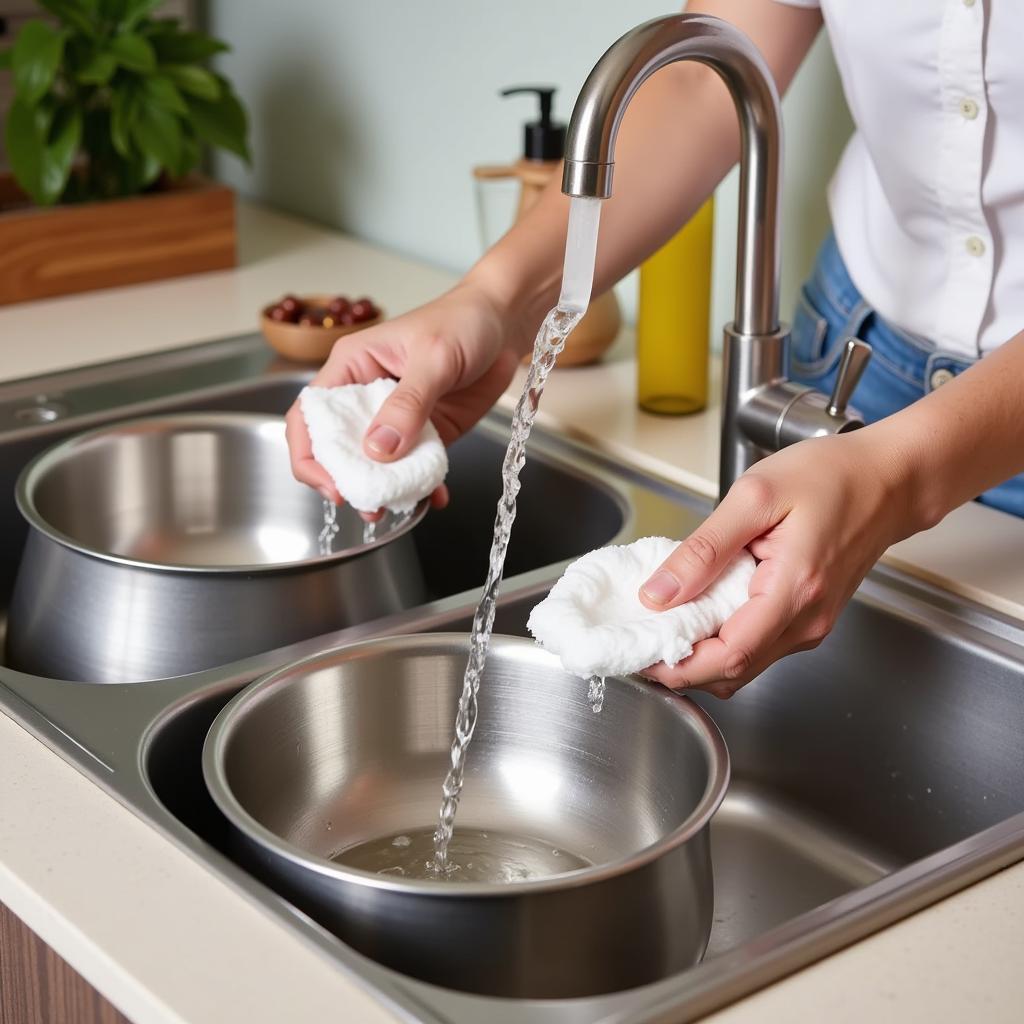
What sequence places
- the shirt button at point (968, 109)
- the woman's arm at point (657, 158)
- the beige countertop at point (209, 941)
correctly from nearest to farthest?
the beige countertop at point (209, 941) → the shirt button at point (968, 109) → the woman's arm at point (657, 158)

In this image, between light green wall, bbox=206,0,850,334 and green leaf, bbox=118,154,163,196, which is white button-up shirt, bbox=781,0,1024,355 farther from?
green leaf, bbox=118,154,163,196

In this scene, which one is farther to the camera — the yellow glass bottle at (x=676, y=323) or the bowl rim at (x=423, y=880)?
the yellow glass bottle at (x=676, y=323)

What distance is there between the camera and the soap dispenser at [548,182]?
1522mm

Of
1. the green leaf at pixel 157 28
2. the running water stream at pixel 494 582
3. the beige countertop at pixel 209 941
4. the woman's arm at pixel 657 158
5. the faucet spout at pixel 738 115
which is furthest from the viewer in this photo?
the green leaf at pixel 157 28

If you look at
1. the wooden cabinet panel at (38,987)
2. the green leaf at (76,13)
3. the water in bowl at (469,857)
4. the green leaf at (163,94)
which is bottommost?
the water in bowl at (469,857)

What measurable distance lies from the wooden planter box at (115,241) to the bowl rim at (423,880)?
934 mm

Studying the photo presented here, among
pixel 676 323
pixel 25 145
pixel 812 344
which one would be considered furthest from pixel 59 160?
pixel 812 344

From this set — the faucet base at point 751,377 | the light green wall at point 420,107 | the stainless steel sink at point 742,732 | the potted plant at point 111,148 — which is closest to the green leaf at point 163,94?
the potted plant at point 111,148

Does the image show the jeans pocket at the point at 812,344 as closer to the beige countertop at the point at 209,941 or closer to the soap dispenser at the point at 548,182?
the soap dispenser at the point at 548,182

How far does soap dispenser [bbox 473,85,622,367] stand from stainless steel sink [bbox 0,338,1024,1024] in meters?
0.15

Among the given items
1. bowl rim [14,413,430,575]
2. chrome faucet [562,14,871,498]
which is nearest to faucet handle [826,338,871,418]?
chrome faucet [562,14,871,498]

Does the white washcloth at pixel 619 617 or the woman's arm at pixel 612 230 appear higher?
the woman's arm at pixel 612 230

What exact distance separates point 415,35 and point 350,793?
1.21 m

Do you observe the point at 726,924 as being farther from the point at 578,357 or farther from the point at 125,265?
the point at 125,265
